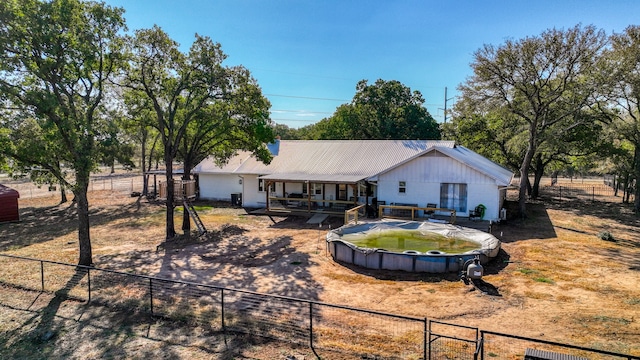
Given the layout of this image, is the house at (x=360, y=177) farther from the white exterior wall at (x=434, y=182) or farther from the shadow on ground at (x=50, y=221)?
the shadow on ground at (x=50, y=221)

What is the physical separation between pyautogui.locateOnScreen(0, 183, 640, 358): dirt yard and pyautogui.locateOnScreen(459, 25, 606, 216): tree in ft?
24.3

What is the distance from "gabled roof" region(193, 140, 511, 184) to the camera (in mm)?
26703

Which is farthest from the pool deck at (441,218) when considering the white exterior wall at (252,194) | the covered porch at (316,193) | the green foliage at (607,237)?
the green foliage at (607,237)

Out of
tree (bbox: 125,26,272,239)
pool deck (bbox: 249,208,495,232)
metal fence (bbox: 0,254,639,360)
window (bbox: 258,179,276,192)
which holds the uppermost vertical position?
tree (bbox: 125,26,272,239)

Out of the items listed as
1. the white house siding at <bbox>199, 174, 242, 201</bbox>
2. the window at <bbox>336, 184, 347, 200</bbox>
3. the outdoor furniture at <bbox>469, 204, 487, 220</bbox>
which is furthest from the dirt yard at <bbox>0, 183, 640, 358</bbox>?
the white house siding at <bbox>199, 174, 242, 201</bbox>

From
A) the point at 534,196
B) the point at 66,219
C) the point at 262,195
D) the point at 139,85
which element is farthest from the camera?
the point at 534,196

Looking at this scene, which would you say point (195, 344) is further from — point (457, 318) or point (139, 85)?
point (139, 85)

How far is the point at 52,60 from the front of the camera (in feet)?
44.2

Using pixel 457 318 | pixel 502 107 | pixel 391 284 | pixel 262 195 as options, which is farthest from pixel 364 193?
pixel 457 318

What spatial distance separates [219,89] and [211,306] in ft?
40.4

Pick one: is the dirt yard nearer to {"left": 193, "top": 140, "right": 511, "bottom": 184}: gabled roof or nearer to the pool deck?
the pool deck

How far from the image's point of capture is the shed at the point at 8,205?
23922mm

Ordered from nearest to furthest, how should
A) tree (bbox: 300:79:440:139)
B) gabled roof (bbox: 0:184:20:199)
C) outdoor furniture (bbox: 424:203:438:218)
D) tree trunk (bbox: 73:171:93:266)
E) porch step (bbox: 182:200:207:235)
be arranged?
tree trunk (bbox: 73:171:93:266), porch step (bbox: 182:200:207:235), outdoor furniture (bbox: 424:203:438:218), gabled roof (bbox: 0:184:20:199), tree (bbox: 300:79:440:139)

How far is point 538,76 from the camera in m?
22.9
